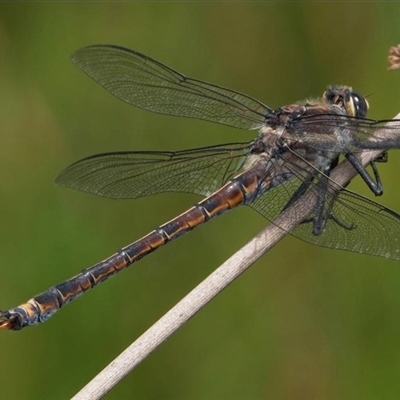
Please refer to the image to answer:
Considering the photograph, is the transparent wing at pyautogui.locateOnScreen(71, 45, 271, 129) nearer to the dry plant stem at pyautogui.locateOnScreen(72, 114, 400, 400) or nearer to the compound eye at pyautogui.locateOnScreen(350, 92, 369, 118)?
the compound eye at pyautogui.locateOnScreen(350, 92, 369, 118)

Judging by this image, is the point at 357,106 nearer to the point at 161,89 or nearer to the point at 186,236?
the point at 161,89

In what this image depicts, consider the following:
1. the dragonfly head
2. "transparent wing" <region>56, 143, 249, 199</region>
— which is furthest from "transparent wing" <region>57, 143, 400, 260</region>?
the dragonfly head

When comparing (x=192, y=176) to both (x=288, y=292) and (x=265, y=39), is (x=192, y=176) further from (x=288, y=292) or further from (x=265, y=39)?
(x=265, y=39)

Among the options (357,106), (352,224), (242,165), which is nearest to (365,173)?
(352,224)

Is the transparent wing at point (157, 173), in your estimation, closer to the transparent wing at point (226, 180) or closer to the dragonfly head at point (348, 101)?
the transparent wing at point (226, 180)

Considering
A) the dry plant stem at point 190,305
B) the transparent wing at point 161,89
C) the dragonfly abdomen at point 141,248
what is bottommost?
the dry plant stem at point 190,305

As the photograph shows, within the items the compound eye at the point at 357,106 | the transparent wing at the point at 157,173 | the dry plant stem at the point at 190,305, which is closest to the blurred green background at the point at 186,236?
the transparent wing at the point at 157,173

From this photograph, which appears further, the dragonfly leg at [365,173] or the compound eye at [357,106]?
the compound eye at [357,106]

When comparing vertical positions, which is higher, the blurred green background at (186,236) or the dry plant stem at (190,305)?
the blurred green background at (186,236)
